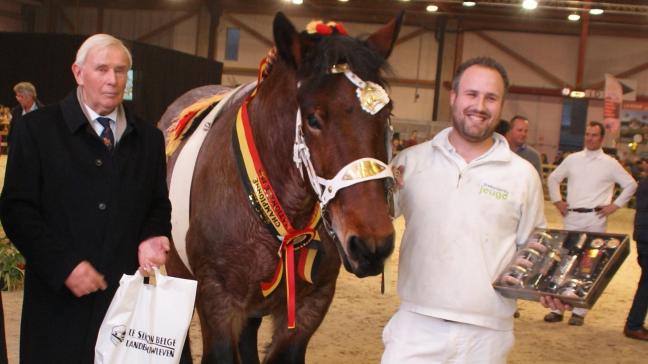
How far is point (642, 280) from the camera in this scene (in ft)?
20.4

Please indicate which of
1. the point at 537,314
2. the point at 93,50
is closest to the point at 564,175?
the point at 537,314

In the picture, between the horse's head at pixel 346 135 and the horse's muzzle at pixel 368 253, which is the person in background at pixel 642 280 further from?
the horse's muzzle at pixel 368 253

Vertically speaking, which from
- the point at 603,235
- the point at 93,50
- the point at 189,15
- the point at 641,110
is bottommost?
the point at 603,235

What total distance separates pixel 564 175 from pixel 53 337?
18.2 ft

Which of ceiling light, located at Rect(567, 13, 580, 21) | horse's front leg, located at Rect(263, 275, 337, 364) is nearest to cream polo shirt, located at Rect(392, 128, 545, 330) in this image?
horse's front leg, located at Rect(263, 275, 337, 364)

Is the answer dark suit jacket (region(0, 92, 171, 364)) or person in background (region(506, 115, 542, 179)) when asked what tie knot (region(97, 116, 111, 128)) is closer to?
dark suit jacket (region(0, 92, 171, 364))

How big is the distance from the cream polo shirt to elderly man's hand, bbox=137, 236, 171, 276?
81 centimetres

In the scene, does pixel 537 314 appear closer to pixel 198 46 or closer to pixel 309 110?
pixel 309 110

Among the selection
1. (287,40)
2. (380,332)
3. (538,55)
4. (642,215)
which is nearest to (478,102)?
(287,40)

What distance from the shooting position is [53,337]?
245 cm

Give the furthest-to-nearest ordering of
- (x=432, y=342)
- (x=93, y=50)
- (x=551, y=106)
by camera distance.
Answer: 1. (x=551, y=106)
2. (x=432, y=342)
3. (x=93, y=50)

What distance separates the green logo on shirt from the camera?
99.0 inches

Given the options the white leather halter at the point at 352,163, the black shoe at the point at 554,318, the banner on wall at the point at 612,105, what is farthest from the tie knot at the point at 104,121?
the banner on wall at the point at 612,105

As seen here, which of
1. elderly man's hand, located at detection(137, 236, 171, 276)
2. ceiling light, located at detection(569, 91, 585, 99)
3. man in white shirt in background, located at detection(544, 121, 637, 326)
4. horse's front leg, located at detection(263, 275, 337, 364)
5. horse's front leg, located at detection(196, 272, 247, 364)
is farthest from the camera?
ceiling light, located at detection(569, 91, 585, 99)
